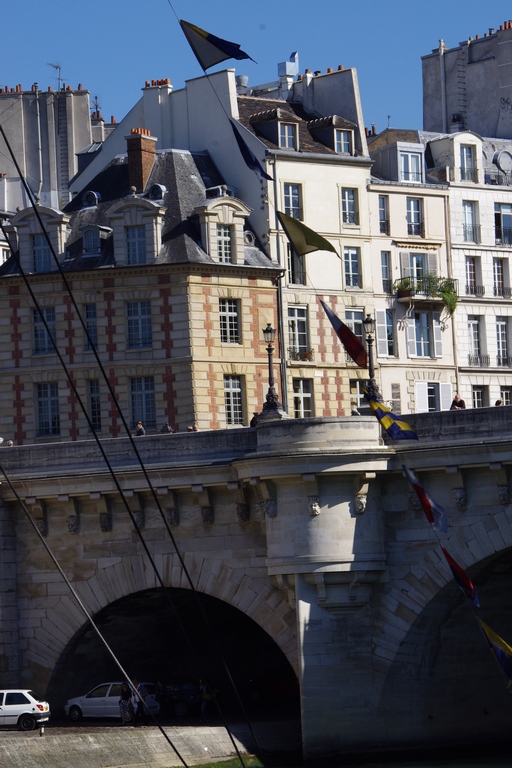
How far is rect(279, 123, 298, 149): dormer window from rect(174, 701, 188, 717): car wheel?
2504 cm

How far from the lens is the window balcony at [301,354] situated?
64375 millimetres

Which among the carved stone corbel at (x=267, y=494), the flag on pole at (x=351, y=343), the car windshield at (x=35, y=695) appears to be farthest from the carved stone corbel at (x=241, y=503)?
the car windshield at (x=35, y=695)

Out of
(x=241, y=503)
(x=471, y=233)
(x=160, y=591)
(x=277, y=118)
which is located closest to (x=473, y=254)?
(x=471, y=233)

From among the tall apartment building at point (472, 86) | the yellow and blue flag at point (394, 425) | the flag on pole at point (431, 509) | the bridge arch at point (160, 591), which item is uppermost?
the tall apartment building at point (472, 86)

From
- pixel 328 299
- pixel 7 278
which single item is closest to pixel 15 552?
pixel 7 278

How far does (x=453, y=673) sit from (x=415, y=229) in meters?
28.4

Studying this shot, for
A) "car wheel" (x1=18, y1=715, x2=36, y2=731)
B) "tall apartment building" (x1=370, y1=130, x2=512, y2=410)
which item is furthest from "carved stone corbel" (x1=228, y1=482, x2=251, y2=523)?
"tall apartment building" (x1=370, y1=130, x2=512, y2=410)

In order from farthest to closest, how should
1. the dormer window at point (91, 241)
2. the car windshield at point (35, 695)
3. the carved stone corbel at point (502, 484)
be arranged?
the dormer window at point (91, 241), the car windshield at point (35, 695), the carved stone corbel at point (502, 484)

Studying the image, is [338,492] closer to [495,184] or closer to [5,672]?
[5,672]

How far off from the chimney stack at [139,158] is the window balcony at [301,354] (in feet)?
23.9

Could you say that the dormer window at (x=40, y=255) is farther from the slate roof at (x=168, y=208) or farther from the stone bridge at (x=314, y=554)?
the stone bridge at (x=314, y=554)

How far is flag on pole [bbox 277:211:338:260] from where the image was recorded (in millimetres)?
43594

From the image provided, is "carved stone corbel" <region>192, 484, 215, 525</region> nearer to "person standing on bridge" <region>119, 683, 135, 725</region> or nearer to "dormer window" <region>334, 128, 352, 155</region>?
"person standing on bridge" <region>119, 683, 135, 725</region>

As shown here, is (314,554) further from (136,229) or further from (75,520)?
(136,229)
